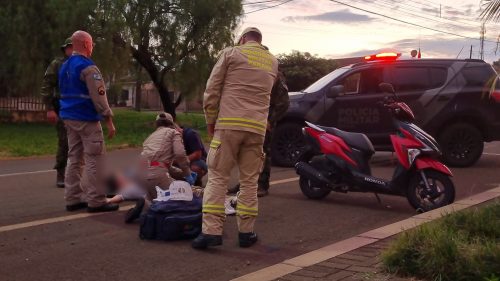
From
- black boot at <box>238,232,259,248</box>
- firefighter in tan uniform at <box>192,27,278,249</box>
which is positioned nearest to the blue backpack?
firefighter in tan uniform at <box>192,27,278,249</box>

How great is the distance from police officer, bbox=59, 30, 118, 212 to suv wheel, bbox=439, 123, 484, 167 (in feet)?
21.8

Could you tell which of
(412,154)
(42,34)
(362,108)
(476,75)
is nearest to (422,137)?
(412,154)

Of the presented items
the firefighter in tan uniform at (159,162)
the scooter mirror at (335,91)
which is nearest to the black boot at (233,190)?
the firefighter in tan uniform at (159,162)

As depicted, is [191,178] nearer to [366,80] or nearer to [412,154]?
[412,154]

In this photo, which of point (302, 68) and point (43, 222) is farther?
point (302, 68)

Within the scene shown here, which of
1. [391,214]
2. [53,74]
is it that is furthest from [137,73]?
[391,214]

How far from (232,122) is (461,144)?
722cm

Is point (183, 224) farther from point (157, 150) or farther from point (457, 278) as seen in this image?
point (457, 278)

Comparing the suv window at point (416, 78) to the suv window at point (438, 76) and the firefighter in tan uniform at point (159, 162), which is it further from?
the firefighter in tan uniform at point (159, 162)

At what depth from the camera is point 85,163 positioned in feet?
24.0

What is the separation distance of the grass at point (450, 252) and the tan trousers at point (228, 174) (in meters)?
1.49

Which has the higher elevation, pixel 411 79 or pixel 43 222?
pixel 411 79

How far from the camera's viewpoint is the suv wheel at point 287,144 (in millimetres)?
11500

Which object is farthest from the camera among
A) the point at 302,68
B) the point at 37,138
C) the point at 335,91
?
the point at 302,68
